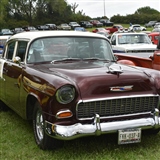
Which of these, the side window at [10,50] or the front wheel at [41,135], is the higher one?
the side window at [10,50]

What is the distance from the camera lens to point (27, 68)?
5.05 m

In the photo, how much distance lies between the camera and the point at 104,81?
14.1 ft

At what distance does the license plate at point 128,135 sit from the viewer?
4.27m

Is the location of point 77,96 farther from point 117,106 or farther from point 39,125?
point 39,125

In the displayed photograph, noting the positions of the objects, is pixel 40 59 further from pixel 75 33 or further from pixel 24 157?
pixel 24 157

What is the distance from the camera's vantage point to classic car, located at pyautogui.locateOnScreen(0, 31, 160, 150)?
4.12 m

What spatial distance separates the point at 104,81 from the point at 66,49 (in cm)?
141

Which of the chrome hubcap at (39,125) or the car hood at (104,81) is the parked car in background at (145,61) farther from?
the chrome hubcap at (39,125)

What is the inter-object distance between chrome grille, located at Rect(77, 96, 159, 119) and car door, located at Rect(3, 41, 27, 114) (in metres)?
1.41

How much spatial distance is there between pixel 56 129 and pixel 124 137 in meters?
0.90

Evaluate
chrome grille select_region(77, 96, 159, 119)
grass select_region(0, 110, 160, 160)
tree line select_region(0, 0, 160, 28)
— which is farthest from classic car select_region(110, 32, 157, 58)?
tree line select_region(0, 0, 160, 28)

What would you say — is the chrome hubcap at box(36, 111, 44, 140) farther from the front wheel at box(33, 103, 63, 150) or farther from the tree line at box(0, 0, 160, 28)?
the tree line at box(0, 0, 160, 28)

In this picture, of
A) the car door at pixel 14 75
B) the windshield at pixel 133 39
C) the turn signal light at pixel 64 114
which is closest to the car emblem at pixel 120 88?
the turn signal light at pixel 64 114

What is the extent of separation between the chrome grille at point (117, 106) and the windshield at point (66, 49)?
1433 mm
